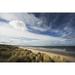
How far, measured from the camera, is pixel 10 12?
2129 mm

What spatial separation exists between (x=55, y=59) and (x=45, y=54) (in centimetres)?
13

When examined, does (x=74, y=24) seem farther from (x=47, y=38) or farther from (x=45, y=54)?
(x=45, y=54)
